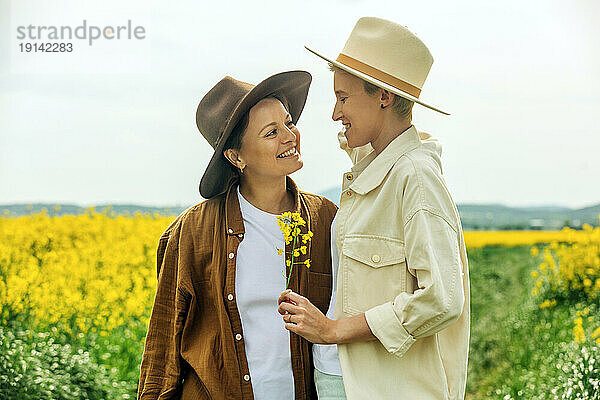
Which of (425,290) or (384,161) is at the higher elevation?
(384,161)

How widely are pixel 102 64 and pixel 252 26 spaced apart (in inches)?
35.4

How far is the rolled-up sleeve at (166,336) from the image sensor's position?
220 centimetres

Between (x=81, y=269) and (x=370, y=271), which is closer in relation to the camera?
(x=370, y=271)

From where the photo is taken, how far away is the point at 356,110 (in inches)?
76.2

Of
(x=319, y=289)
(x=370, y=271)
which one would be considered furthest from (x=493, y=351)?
(x=370, y=271)

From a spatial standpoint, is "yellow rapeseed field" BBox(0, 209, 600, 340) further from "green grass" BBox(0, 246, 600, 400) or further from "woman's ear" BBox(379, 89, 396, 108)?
"woman's ear" BBox(379, 89, 396, 108)

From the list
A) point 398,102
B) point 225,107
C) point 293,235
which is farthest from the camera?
point 225,107

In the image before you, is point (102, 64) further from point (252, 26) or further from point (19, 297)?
point (19, 297)

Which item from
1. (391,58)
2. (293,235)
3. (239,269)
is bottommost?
(239,269)

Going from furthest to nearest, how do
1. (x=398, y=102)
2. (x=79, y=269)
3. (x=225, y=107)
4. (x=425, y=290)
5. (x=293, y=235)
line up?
(x=79, y=269), (x=225, y=107), (x=293, y=235), (x=398, y=102), (x=425, y=290)

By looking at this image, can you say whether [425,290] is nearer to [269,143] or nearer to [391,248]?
[391,248]

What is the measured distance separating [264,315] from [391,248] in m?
0.50

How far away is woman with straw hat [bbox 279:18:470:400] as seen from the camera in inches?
69.9

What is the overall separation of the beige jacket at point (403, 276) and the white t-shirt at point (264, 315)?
26 cm
